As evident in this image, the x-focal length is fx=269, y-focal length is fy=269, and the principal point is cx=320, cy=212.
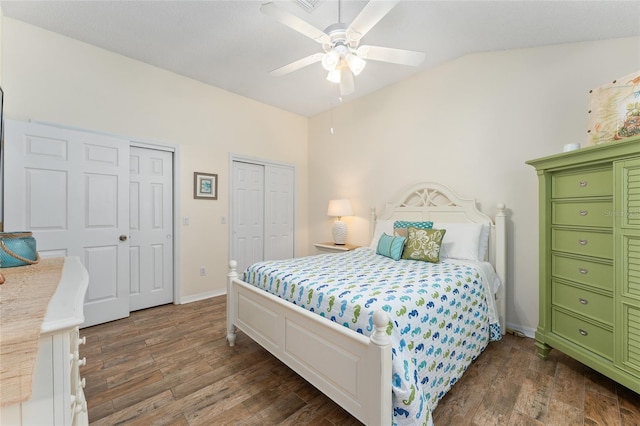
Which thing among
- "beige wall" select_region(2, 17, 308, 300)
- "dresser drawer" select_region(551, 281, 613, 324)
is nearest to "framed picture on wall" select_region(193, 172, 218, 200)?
"beige wall" select_region(2, 17, 308, 300)

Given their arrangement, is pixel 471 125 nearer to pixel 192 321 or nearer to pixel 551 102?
pixel 551 102

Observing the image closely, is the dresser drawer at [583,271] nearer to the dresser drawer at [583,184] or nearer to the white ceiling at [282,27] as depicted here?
the dresser drawer at [583,184]

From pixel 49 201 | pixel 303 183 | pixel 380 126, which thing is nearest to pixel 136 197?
pixel 49 201

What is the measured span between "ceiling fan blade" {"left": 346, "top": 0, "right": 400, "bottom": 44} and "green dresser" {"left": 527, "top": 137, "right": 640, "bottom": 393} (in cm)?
158

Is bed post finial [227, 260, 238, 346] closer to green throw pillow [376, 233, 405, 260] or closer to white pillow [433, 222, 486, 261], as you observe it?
green throw pillow [376, 233, 405, 260]

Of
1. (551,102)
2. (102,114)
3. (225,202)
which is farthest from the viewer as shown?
(225,202)

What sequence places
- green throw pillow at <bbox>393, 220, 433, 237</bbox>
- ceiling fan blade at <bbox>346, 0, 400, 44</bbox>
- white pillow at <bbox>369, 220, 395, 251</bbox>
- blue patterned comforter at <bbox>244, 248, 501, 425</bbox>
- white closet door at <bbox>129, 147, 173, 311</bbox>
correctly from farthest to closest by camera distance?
white pillow at <bbox>369, 220, 395, 251</bbox> → white closet door at <bbox>129, 147, 173, 311</bbox> → green throw pillow at <bbox>393, 220, 433, 237</bbox> → ceiling fan blade at <bbox>346, 0, 400, 44</bbox> → blue patterned comforter at <bbox>244, 248, 501, 425</bbox>

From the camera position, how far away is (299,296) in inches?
72.2

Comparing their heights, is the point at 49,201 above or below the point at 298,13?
below

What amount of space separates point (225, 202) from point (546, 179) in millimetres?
3614

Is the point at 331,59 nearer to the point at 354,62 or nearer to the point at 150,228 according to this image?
the point at 354,62

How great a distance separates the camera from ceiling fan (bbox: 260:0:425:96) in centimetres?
166

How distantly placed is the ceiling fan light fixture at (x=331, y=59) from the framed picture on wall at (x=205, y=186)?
2359 millimetres

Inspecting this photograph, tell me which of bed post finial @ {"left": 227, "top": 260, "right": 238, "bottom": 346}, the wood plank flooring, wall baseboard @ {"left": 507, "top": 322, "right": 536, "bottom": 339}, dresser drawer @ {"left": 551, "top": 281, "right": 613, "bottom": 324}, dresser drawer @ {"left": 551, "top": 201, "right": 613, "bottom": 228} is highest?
dresser drawer @ {"left": 551, "top": 201, "right": 613, "bottom": 228}
